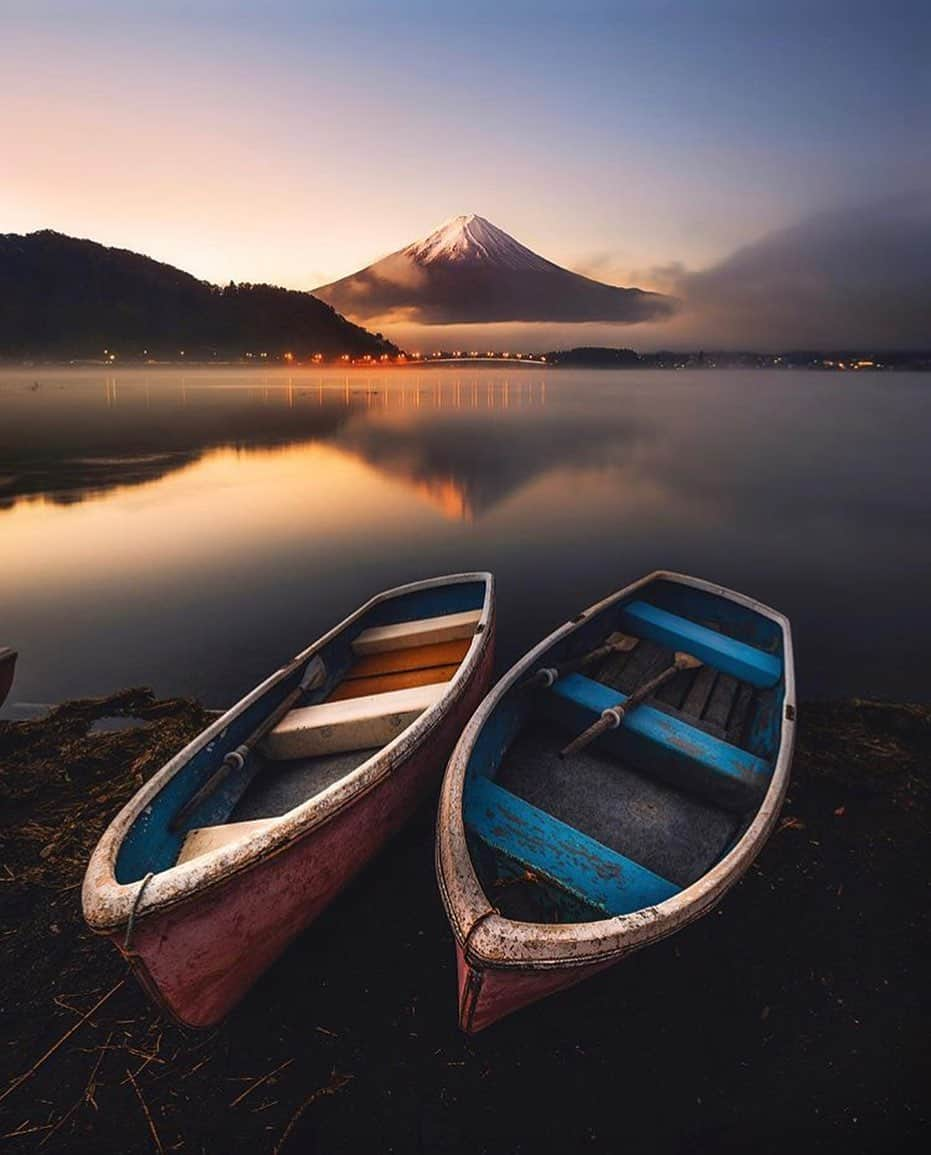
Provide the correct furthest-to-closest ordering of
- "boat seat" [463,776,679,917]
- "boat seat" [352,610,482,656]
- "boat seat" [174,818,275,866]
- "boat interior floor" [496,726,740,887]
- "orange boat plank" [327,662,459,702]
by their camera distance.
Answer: "boat seat" [352,610,482,656]
"orange boat plank" [327,662,459,702]
"boat interior floor" [496,726,740,887]
"boat seat" [174,818,275,866]
"boat seat" [463,776,679,917]

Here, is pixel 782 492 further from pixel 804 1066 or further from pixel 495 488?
pixel 804 1066

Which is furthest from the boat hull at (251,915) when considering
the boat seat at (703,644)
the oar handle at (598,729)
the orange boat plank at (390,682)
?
the boat seat at (703,644)

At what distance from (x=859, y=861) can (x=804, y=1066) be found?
209cm

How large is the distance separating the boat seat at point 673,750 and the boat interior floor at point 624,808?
0.43ft

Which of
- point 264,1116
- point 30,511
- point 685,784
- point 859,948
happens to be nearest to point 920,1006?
point 859,948

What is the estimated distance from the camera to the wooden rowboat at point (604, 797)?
10.7 ft

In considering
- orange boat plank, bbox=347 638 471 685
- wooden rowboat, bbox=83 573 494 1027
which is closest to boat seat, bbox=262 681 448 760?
wooden rowboat, bbox=83 573 494 1027

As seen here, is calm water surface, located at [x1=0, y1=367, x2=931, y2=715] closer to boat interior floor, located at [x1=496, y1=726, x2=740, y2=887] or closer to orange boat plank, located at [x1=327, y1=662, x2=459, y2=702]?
orange boat plank, located at [x1=327, y1=662, x2=459, y2=702]

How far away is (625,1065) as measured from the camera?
3926 millimetres

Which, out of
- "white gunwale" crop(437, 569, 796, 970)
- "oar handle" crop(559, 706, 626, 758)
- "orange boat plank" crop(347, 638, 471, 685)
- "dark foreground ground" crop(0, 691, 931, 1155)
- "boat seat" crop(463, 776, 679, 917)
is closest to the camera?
"white gunwale" crop(437, 569, 796, 970)

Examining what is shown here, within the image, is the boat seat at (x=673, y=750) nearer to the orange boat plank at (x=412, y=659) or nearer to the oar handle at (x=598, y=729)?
the oar handle at (x=598, y=729)

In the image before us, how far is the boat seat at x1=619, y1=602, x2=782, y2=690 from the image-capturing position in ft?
21.6

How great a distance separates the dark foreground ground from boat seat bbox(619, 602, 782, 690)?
1.84 m

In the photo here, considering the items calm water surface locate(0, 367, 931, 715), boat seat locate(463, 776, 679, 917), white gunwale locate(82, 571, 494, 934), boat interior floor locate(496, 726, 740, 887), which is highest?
white gunwale locate(82, 571, 494, 934)
